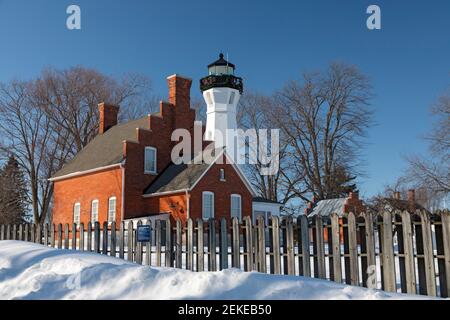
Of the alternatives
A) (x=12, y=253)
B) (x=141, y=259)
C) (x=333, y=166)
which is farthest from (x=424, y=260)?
(x=333, y=166)

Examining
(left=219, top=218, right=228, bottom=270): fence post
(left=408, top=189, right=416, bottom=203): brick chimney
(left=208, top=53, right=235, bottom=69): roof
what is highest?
(left=208, top=53, right=235, bottom=69): roof

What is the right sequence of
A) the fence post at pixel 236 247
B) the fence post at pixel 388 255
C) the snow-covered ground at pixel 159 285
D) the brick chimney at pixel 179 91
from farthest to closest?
the brick chimney at pixel 179 91 → the fence post at pixel 236 247 → the fence post at pixel 388 255 → the snow-covered ground at pixel 159 285

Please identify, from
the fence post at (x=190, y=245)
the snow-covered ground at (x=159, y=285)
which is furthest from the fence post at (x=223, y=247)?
the snow-covered ground at (x=159, y=285)

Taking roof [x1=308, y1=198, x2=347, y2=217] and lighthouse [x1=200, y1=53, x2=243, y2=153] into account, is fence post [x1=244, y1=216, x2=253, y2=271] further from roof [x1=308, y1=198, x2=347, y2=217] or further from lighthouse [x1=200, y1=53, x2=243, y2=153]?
lighthouse [x1=200, y1=53, x2=243, y2=153]

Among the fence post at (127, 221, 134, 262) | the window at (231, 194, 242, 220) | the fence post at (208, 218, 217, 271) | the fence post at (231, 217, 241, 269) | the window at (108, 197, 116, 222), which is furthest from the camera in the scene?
the window at (108, 197, 116, 222)

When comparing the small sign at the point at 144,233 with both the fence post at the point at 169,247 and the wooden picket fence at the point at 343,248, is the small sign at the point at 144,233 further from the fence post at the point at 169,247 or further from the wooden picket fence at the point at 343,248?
the fence post at the point at 169,247

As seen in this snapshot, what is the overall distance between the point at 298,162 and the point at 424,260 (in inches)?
1368

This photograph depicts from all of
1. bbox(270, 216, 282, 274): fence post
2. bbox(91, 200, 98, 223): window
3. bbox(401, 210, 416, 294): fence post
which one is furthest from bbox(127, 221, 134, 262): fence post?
bbox(91, 200, 98, 223): window

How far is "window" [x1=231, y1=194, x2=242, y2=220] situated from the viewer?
1137 inches

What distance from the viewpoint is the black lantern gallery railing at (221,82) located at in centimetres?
4209

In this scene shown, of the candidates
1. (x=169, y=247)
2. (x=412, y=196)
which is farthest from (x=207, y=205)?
(x=412, y=196)

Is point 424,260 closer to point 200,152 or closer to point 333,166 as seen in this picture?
point 200,152

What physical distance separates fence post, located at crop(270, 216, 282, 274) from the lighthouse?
3026 centimetres
